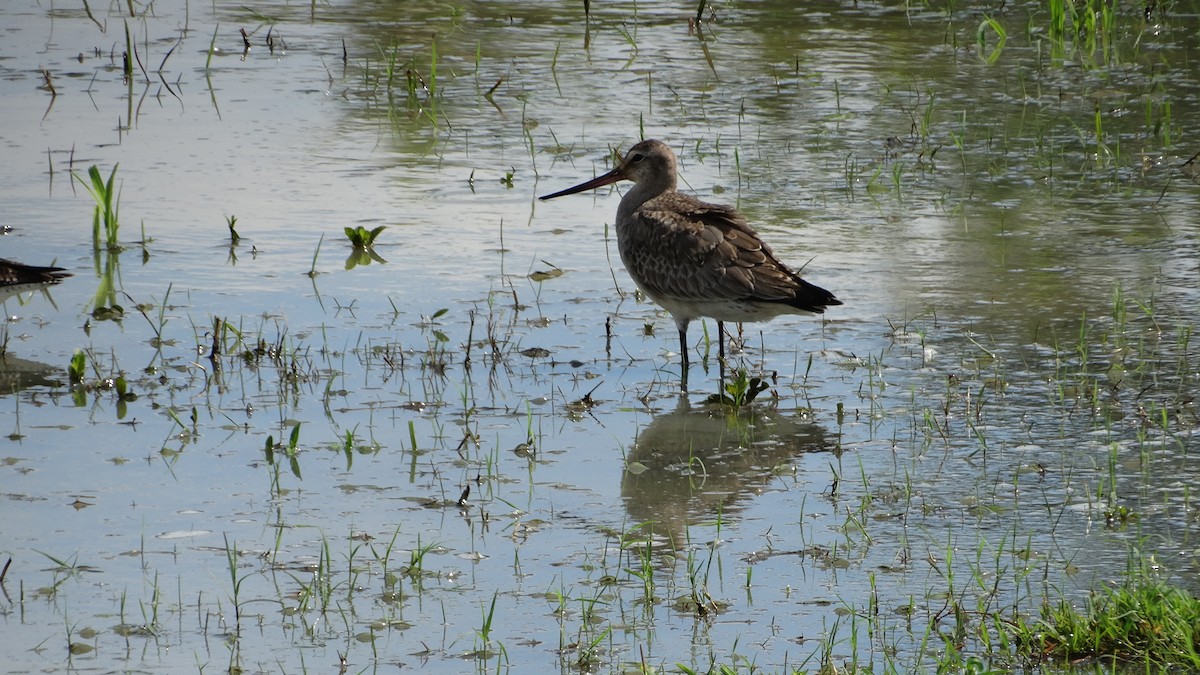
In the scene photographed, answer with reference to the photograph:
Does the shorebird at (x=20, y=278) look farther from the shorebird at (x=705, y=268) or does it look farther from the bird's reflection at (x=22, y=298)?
the shorebird at (x=705, y=268)

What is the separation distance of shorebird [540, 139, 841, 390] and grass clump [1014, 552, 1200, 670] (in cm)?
302

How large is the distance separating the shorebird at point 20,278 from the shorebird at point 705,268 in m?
2.90

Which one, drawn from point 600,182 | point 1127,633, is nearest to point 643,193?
point 600,182

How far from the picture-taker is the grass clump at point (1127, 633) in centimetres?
482

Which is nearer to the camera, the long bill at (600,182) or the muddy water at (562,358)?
the muddy water at (562,358)

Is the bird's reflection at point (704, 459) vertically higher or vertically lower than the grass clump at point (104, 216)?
lower

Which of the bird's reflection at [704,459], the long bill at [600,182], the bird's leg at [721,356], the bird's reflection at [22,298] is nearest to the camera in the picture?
the bird's reflection at [704,459]

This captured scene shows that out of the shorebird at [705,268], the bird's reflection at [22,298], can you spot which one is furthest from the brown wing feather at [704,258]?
the bird's reflection at [22,298]

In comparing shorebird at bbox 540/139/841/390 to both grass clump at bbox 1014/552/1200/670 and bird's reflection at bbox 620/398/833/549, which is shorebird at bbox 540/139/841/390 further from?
grass clump at bbox 1014/552/1200/670

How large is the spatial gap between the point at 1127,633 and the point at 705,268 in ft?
11.9

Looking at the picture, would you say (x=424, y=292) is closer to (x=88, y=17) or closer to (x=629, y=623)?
(x=629, y=623)

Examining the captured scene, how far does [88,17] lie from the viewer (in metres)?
15.6

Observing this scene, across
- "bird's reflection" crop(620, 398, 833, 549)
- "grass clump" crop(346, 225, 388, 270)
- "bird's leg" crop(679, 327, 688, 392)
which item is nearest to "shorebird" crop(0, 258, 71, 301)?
A: "grass clump" crop(346, 225, 388, 270)

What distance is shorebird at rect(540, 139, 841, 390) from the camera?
312 inches
